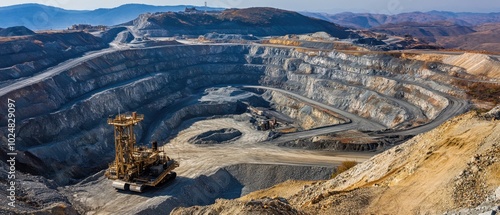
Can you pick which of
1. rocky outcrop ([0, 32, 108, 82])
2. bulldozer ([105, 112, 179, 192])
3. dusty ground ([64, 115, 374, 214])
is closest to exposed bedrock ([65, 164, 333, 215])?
dusty ground ([64, 115, 374, 214])

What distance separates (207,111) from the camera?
6894cm

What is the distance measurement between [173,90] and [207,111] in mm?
10906

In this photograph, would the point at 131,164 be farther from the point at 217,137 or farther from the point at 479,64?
the point at 479,64

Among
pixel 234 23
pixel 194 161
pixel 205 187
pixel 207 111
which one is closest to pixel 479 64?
pixel 207 111

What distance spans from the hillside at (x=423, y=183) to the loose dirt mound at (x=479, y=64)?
4145cm

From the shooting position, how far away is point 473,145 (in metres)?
17.8

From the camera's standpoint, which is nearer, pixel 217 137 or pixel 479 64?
pixel 217 137

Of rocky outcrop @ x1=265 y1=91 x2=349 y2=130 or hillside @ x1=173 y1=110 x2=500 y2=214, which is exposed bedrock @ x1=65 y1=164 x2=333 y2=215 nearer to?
hillside @ x1=173 y1=110 x2=500 y2=214

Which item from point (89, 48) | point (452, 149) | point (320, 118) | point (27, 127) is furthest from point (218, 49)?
point (452, 149)

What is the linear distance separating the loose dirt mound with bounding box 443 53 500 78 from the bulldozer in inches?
2008

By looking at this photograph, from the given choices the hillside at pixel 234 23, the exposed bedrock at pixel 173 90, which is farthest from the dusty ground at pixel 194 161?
the hillside at pixel 234 23

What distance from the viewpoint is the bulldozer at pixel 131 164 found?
3192 centimetres

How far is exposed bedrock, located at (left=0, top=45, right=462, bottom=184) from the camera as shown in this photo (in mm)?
45250

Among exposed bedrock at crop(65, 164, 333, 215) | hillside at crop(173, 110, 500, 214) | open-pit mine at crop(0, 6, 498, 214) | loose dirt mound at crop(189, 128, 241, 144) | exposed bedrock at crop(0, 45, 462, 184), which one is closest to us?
hillside at crop(173, 110, 500, 214)
